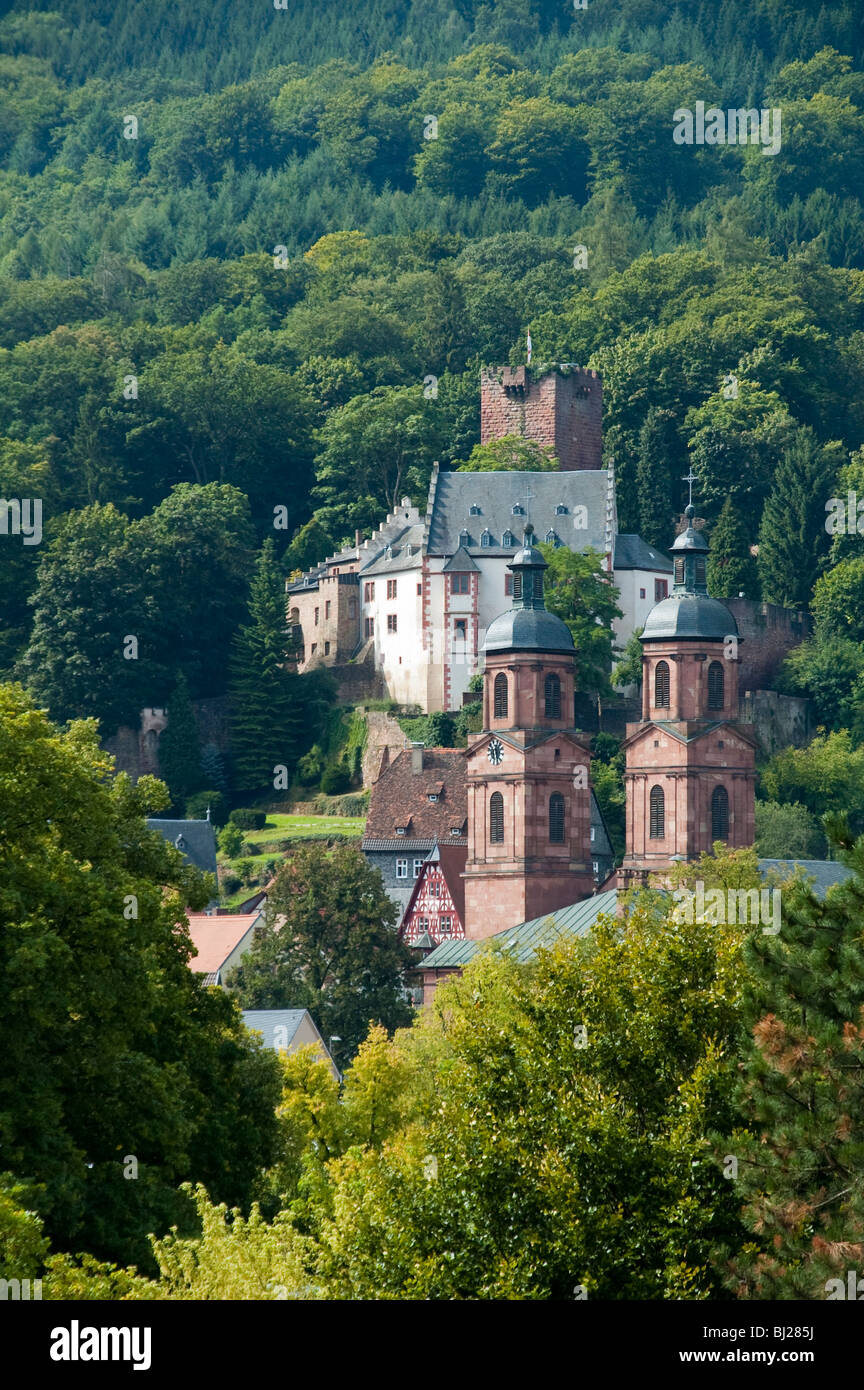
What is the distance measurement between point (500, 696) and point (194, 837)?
1262 centimetres

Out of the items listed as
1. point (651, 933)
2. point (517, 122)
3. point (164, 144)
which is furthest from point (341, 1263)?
point (164, 144)

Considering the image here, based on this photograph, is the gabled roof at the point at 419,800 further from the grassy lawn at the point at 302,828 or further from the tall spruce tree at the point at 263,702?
the tall spruce tree at the point at 263,702

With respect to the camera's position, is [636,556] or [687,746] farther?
[636,556]

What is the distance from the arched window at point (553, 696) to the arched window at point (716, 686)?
460 centimetres

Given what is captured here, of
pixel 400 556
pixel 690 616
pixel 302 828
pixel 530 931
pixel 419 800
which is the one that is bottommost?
pixel 530 931

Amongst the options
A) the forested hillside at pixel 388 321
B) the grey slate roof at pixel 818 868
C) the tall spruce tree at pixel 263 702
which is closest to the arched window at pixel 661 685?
the grey slate roof at pixel 818 868

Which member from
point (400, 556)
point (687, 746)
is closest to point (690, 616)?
point (687, 746)

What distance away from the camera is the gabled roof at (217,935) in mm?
91375

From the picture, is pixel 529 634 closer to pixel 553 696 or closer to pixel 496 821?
pixel 553 696

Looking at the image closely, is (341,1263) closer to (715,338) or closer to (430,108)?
(715,338)

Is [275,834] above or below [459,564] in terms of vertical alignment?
below

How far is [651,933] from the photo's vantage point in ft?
129

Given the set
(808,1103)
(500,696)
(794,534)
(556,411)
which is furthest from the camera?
(556,411)

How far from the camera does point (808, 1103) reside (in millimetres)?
30938
